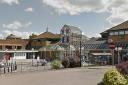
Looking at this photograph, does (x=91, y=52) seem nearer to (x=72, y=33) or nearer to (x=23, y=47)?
(x=72, y=33)

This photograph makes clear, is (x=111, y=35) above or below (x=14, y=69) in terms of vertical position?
above

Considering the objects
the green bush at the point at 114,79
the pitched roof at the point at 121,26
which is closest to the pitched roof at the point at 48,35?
the pitched roof at the point at 121,26

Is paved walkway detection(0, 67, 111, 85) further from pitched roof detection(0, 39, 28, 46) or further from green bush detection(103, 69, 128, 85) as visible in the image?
pitched roof detection(0, 39, 28, 46)

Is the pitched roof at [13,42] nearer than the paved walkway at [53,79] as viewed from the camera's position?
No

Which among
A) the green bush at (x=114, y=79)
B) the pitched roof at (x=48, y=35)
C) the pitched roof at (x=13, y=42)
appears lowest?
the green bush at (x=114, y=79)

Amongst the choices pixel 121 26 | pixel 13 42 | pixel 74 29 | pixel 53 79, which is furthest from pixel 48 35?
pixel 53 79

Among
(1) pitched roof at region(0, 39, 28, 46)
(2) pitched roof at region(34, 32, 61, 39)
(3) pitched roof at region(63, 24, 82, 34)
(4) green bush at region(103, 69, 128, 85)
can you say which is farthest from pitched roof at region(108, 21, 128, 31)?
(4) green bush at region(103, 69, 128, 85)

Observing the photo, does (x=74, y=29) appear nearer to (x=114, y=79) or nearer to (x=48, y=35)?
(x=48, y=35)

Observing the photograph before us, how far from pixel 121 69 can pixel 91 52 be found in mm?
43940

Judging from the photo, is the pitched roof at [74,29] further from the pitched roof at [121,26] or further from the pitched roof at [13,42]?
the pitched roof at [13,42]

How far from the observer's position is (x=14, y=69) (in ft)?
114

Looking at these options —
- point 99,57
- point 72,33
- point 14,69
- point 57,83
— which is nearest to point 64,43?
point 72,33

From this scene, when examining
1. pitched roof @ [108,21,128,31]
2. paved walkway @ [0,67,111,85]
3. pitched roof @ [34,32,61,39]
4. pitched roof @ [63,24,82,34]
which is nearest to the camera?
paved walkway @ [0,67,111,85]

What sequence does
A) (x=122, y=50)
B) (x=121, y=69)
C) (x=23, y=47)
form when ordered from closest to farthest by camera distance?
(x=121, y=69) < (x=122, y=50) < (x=23, y=47)
